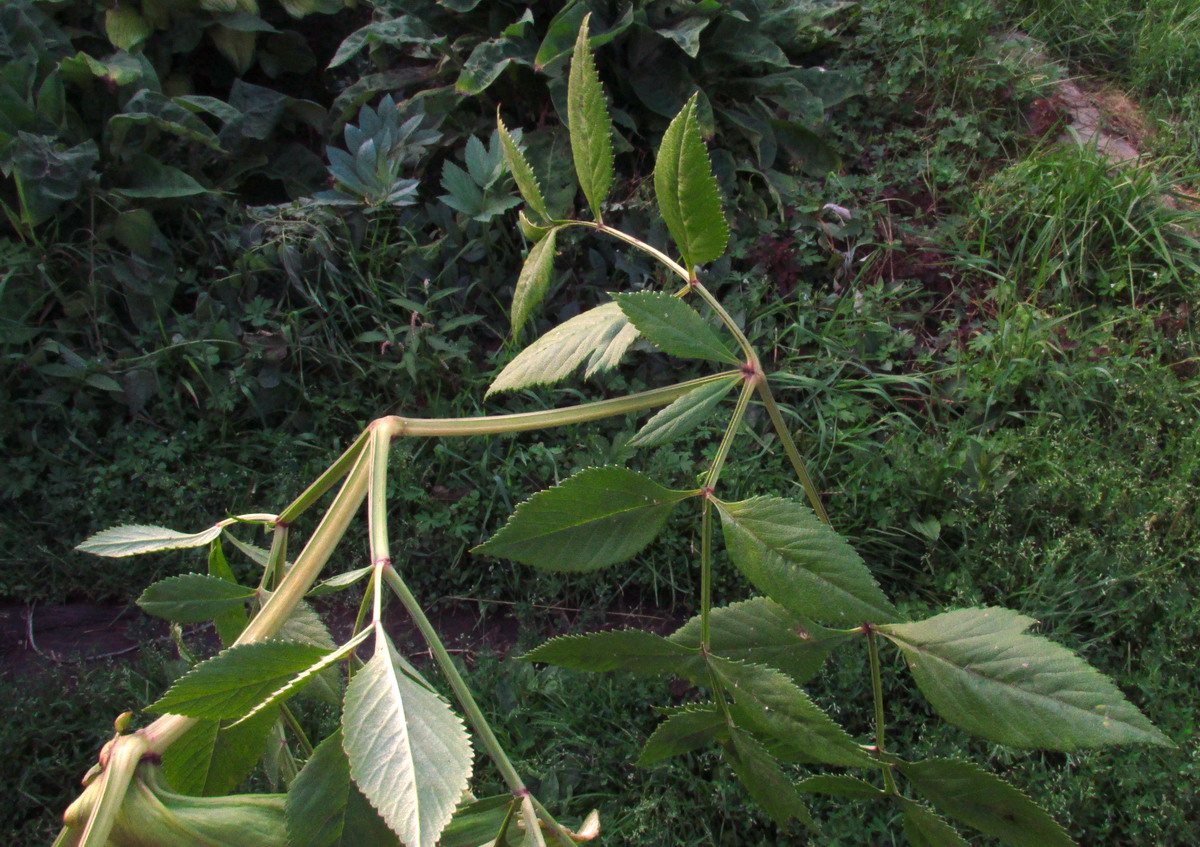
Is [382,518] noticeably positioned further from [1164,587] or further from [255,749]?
[1164,587]

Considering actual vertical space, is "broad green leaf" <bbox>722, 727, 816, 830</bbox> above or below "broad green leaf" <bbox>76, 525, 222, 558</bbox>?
below

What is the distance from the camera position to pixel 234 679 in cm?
57

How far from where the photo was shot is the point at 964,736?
223 cm

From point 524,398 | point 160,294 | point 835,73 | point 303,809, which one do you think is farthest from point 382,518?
point 835,73

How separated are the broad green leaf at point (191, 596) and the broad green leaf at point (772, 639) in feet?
1.34

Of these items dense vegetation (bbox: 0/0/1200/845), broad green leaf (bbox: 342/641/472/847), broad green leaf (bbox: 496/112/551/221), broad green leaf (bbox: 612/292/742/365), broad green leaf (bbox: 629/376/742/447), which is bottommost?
dense vegetation (bbox: 0/0/1200/845)

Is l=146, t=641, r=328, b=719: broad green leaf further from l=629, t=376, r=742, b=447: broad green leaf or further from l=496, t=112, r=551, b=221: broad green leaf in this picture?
l=496, t=112, r=551, b=221: broad green leaf

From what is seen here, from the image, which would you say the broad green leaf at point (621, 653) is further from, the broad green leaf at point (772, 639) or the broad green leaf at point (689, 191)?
the broad green leaf at point (689, 191)

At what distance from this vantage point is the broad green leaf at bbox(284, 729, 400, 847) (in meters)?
0.59

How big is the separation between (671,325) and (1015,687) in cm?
42

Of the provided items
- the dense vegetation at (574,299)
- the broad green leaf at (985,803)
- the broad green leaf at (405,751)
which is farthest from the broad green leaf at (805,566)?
the dense vegetation at (574,299)

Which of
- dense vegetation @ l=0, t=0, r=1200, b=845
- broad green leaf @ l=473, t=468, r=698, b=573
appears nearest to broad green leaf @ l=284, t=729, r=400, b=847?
broad green leaf @ l=473, t=468, r=698, b=573

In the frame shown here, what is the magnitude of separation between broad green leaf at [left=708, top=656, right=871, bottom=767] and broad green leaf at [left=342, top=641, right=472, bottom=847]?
0.29 meters

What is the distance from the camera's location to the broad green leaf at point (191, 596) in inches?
32.9
